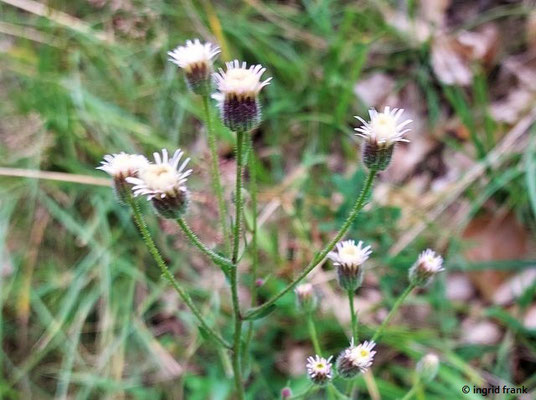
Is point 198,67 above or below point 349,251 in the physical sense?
above

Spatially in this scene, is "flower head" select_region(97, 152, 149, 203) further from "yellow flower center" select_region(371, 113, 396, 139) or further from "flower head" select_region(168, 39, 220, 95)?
"yellow flower center" select_region(371, 113, 396, 139)

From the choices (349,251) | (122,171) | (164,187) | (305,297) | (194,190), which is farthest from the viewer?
(194,190)

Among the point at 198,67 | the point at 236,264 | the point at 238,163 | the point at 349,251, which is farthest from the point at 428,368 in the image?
the point at 198,67

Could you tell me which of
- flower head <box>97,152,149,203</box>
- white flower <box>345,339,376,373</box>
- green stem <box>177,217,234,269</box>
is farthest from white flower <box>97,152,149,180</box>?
white flower <box>345,339,376,373</box>

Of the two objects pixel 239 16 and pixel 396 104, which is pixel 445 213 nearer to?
pixel 396 104

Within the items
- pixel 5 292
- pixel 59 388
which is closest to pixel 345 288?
pixel 59 388

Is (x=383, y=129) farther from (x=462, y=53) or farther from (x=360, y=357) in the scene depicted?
(x=462, y=53)
